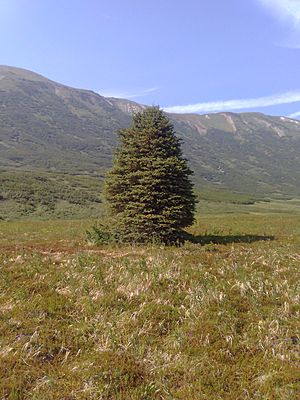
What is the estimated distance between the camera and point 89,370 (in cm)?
687

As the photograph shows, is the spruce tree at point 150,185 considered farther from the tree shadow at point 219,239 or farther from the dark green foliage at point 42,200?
the dark green foliage at point 42,200

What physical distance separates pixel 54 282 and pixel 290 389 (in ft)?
22.9

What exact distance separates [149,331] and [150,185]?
12893mm

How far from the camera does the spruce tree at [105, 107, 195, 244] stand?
20.5 meters

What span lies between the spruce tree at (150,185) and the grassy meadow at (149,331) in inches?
319

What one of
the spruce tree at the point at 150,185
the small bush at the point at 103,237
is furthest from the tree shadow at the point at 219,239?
the small bush at the point at 103,237

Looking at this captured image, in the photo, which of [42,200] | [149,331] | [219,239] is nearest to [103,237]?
[219,239]

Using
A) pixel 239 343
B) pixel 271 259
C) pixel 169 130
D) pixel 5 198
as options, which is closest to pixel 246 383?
pixel 239 343

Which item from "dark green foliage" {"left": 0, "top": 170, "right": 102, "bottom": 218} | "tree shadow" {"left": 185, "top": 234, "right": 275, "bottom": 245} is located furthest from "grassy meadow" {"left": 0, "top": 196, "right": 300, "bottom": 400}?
"dark green foliage" {"left": 0, "top": 170, "right": 102, "bottom": 218}

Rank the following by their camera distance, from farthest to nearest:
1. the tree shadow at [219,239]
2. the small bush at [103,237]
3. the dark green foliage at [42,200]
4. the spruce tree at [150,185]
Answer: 1. the dark green foliage at [42,200]
2. the tree shadow at [219,239]
3. the spruce tree at [150,185]
4. the small bush at [103,237]

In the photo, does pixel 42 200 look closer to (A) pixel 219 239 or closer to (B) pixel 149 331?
(A) pixel 219 239

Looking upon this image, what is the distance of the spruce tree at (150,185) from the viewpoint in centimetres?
2055

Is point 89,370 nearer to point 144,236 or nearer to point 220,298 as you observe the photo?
point 220,298

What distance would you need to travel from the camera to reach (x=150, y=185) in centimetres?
2064
